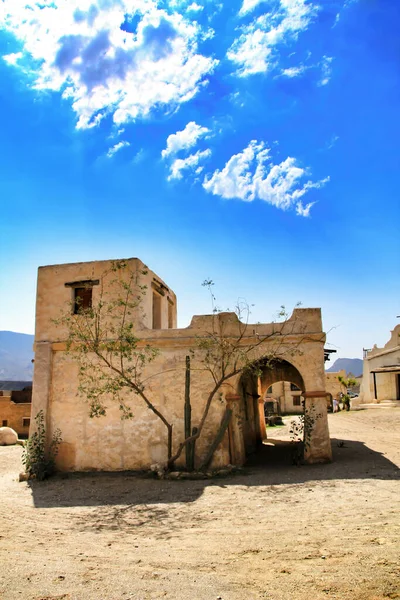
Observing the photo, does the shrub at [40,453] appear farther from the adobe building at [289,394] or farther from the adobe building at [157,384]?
the adobe building at [289,394]

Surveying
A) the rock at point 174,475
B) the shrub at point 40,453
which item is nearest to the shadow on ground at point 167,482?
the rock at point 174,475

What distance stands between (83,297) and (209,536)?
8.70m

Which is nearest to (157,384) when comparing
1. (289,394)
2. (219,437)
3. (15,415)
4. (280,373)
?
(219,437)

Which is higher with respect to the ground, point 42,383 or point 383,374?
point 383,374

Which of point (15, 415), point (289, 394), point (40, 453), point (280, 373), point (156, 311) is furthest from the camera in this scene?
point (289, 394)

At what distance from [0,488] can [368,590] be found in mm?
9666

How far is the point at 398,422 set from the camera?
25188 millimetres

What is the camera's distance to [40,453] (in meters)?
12.7

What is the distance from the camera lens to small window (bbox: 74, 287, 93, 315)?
45.8 ft

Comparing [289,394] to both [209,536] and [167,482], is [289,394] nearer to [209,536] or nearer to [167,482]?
[167,482]

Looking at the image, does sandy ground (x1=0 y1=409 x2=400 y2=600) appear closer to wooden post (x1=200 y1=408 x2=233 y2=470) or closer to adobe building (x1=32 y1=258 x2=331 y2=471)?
adobe building (x1=32 y1=258 x2=331 y2=471)

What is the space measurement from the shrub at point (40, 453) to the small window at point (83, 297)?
3074 mm

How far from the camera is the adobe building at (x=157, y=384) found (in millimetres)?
12609

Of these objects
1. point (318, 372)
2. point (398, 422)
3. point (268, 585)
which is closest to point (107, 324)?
point (318, 372)
